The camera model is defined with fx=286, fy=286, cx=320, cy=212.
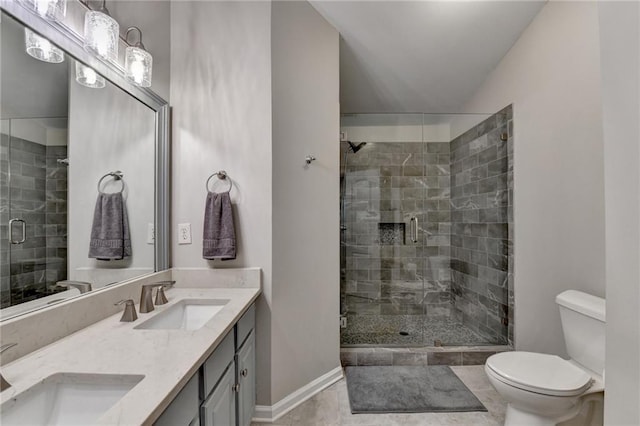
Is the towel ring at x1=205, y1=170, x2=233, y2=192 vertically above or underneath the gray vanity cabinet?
above

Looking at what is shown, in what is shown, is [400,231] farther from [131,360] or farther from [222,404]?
[131,360]

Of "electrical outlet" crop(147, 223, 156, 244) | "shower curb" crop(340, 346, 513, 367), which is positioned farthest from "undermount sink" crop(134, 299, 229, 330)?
"shower curb" crop(340, 346, 513, 367)

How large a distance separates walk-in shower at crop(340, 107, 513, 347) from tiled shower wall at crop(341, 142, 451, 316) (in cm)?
1

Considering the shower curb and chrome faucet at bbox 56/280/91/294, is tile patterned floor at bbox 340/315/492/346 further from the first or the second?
chrome faucet at bbox 56/280/91/294

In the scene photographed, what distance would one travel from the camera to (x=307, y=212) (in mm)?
1975

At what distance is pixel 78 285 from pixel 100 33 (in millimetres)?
1041

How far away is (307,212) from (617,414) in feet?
5.25

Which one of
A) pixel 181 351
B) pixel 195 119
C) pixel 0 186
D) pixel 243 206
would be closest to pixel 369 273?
pixel 243 206

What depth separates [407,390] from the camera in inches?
79.0

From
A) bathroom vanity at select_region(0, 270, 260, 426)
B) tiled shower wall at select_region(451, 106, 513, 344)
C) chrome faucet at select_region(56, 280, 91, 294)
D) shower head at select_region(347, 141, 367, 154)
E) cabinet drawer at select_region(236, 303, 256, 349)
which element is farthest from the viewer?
shower head at select_region(347, 141, 367, 154)

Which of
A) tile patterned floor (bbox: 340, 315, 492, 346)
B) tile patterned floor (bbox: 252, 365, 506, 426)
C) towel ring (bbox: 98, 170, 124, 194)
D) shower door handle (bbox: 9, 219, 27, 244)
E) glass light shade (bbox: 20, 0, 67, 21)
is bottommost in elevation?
tile patterned floor (bbox: 252, 365, 506, 426)

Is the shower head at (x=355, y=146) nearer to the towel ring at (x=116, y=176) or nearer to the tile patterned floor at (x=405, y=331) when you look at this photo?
the tile patterned floor at (x=405, y=331)

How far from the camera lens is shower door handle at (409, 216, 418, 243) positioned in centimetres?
324

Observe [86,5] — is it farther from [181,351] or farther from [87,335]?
[181,351]
